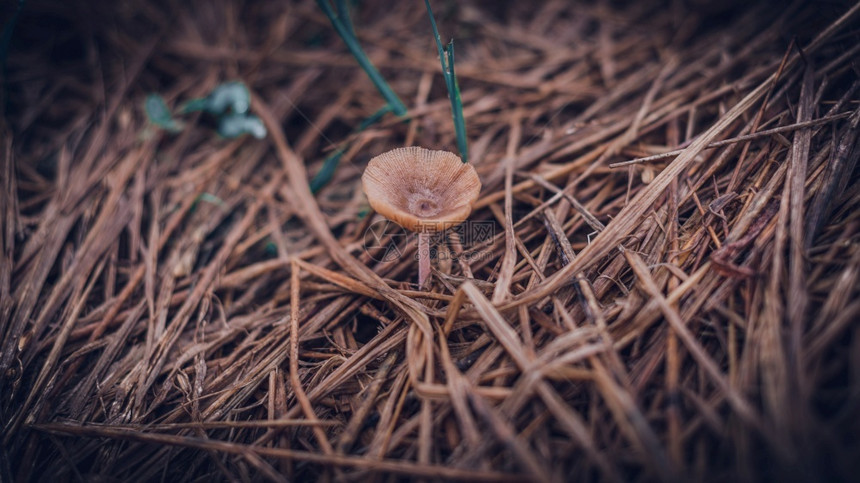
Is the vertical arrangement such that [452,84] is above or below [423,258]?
above

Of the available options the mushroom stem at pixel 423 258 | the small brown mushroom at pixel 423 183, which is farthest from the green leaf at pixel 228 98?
the mushroom stem at pixel 423 258

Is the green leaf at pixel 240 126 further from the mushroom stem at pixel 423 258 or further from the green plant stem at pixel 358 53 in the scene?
the mushroom stem at pixel 423 258

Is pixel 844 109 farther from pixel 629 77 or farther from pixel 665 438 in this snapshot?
pixel 665 438

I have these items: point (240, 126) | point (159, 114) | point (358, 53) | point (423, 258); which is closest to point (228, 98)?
point (240, 126)

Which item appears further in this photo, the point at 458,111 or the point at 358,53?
the point at 358,53

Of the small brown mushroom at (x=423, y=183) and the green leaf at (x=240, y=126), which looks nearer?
the small brown mushroom at (x=423, y=183)

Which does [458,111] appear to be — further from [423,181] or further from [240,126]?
[240,126]

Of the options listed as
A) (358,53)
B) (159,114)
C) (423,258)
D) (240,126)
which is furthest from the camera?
(159,114)
